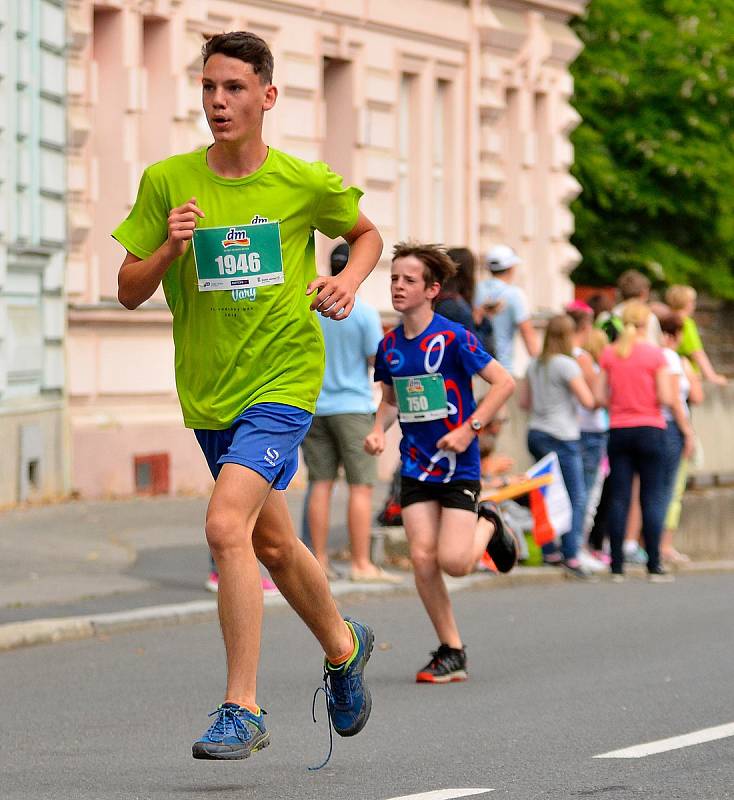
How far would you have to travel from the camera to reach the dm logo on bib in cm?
650

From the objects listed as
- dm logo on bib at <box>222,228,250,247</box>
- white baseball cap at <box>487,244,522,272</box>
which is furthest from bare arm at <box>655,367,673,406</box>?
dm logo on bib at <box>222,228,250,247</box>

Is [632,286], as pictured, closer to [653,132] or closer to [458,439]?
[458,439]

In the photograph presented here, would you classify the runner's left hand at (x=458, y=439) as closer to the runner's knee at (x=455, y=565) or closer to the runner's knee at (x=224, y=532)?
the runner's knee at (x=455, y=565)

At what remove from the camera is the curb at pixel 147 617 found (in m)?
10.6

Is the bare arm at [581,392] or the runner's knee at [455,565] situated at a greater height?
the bare arm at [581,392]

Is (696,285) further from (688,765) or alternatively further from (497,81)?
(688,765)

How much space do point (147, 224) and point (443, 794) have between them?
6.35 ft

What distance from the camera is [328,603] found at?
22.6 ft

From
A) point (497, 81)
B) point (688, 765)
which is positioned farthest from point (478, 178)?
point (688, 765)

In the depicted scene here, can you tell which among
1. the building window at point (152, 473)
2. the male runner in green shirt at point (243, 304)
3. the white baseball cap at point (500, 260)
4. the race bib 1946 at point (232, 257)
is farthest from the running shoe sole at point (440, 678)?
the building window at point (152, 473)

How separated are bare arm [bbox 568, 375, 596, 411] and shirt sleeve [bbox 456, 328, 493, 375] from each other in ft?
17.1

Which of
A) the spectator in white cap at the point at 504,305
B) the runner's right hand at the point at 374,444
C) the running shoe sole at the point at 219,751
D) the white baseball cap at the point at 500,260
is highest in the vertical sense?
the white baseball cap at the point at 500,260

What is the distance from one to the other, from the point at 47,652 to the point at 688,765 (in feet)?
13.9

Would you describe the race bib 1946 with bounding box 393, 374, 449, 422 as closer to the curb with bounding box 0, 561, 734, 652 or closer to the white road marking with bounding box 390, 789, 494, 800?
the curb with bounding box 0, 561, 734, 652
